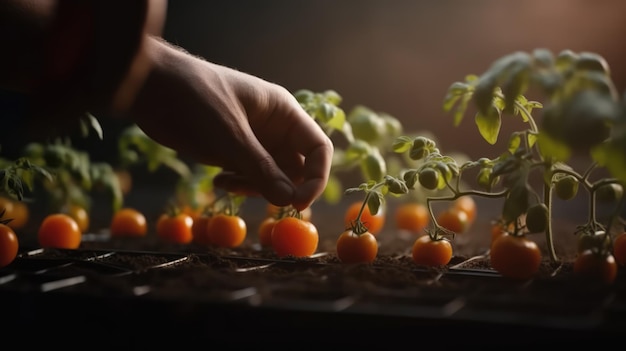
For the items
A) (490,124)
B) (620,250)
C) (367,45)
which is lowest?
(620,250)

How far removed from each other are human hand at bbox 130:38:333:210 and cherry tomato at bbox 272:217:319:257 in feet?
0.14

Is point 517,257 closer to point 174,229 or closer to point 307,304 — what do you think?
point 307,304

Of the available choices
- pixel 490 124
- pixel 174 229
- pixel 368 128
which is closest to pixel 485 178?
pixel 490 124

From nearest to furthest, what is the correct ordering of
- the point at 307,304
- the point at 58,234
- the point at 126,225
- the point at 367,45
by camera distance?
1. the point at 307,304
2. the point at 58,234
3. the point at 126,225
4. the point at 367,45

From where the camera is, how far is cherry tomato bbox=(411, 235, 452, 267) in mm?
1109

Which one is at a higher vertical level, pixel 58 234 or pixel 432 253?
pixel 58 234

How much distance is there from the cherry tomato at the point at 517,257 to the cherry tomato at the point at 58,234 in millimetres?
865

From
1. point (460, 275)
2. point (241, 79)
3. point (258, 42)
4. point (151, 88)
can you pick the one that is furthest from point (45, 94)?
point (258, 42)

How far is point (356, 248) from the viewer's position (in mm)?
1122

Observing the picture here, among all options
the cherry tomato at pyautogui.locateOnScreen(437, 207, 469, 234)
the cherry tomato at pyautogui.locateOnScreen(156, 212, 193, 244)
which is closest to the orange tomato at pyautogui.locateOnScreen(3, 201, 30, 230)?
the cherry tomato at pyautogui.locateOnScreen(156, 212, 193, 244)

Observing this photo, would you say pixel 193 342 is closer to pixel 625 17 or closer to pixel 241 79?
pixel 241 79

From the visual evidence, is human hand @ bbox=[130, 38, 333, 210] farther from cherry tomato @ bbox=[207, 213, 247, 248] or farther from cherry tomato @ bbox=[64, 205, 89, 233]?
cherry tomato @ bbox=[64, 205, 89, 233]

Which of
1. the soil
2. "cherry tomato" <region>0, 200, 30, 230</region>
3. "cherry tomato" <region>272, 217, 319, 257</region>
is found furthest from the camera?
"cherry tomato" <region>0, 200, 30, 230</region>

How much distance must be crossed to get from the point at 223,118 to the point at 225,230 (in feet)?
1.10
